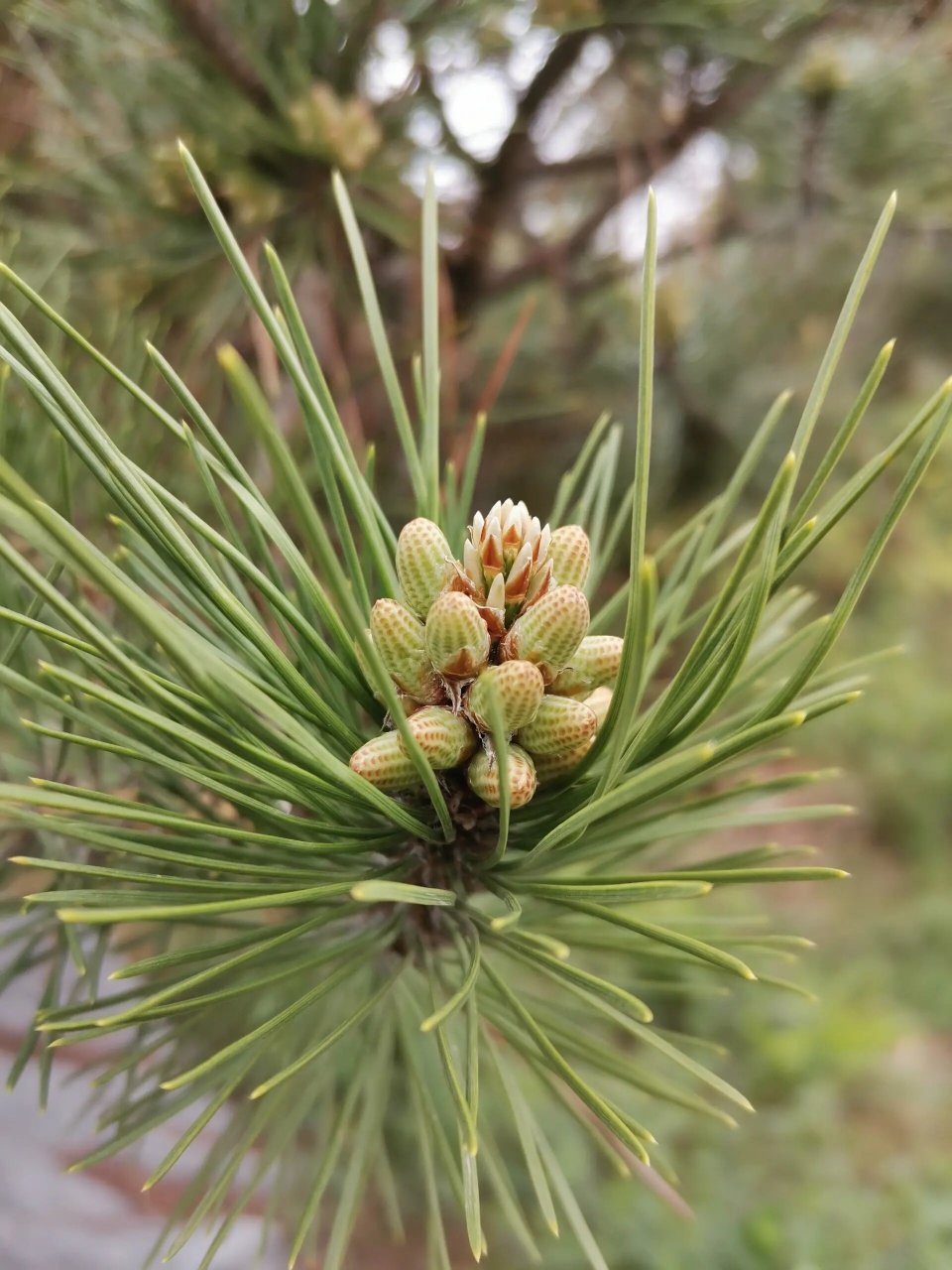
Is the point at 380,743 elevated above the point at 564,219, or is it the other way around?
the point at 564,219

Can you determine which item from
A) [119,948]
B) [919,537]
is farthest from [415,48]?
[919,537]

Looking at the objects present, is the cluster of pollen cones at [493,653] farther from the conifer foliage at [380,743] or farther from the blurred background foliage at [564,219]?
the blurred background foliage at [564,219]

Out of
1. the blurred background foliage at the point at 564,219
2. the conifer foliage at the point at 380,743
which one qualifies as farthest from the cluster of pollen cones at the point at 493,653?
the blurred background foliage at the point at 564,219

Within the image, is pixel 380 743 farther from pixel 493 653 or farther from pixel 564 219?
pixel 564 219

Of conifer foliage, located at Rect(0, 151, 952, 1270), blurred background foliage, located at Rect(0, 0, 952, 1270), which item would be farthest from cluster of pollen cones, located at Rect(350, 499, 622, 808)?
blurred background foliage, located at Rect(0, 0, 952, 1270)

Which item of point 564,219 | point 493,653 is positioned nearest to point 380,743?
point 493,653

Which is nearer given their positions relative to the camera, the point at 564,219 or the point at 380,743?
the point at 380,743
